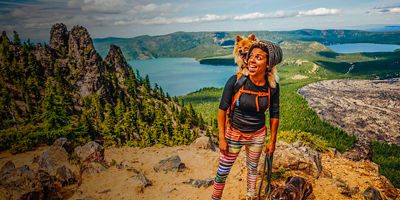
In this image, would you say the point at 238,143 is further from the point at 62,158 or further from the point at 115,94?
the point at 115,94

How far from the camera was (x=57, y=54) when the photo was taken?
156 ft

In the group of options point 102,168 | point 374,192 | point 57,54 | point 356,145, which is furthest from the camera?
point 57,54

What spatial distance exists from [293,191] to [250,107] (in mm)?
2781

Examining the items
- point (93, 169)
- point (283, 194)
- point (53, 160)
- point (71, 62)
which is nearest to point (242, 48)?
point (283, 194)

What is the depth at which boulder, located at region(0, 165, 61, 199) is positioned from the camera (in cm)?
606

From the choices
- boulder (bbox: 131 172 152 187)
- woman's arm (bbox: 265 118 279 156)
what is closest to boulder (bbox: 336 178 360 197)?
woman's arm (bbox: 265 118 279 156)

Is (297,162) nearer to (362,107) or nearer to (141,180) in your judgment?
(141,180)

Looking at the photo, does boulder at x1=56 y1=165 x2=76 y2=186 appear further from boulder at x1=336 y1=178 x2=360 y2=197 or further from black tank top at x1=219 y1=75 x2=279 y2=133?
boulder at x1=336 y1=178 x2=360 y2=197

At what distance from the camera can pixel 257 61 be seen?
11.8 feet

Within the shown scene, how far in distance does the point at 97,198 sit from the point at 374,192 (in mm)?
9243

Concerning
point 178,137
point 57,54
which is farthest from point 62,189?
point 57,54

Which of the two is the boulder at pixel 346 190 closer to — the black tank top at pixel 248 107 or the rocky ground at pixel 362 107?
the black tank top at pixel 248 107

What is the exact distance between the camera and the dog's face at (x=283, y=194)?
4.59 metres

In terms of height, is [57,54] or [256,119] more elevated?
[57,54]
